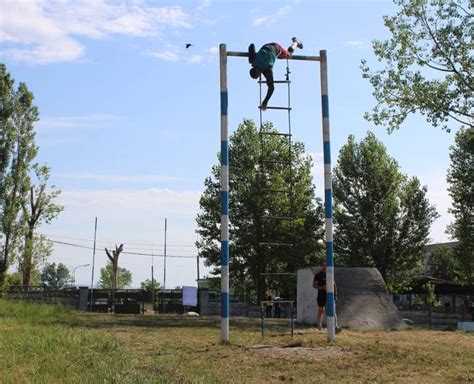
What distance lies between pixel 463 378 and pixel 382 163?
37725 mm

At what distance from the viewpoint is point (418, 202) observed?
1720 inches

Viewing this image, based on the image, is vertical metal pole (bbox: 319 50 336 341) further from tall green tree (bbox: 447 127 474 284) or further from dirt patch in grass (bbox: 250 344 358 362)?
tall green tree (bbox: 447 127 474 284)

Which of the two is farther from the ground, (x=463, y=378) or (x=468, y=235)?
(x=468, y=235)

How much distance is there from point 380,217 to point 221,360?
35.0 metres

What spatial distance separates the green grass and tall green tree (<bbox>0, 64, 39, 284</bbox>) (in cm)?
2628

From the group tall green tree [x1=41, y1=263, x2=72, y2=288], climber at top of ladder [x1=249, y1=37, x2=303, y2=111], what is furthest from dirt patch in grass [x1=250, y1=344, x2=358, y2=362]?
tall green tree [x1=41, y1=263, x2=72, y2=288]

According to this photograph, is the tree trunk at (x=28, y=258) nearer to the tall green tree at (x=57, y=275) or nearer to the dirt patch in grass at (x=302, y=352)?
the dirt patch in grass at (x=302, y=352)

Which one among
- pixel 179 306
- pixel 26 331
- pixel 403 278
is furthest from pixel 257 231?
pixel 26 331

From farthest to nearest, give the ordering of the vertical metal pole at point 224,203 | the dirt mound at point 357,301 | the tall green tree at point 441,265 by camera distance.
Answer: the tall green tree at point 441,265 → the dirt mound at point 357,301 → the vertical metal pole at point 224,203

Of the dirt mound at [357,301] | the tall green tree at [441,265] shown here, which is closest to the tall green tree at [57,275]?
the tall green tree at [441,265]

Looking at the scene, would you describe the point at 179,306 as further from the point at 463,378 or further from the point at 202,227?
the point at 463,378

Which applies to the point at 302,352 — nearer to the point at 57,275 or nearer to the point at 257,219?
the point at 257,219

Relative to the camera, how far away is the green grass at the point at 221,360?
25.1 feet

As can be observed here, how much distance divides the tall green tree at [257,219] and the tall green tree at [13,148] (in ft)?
39.9
